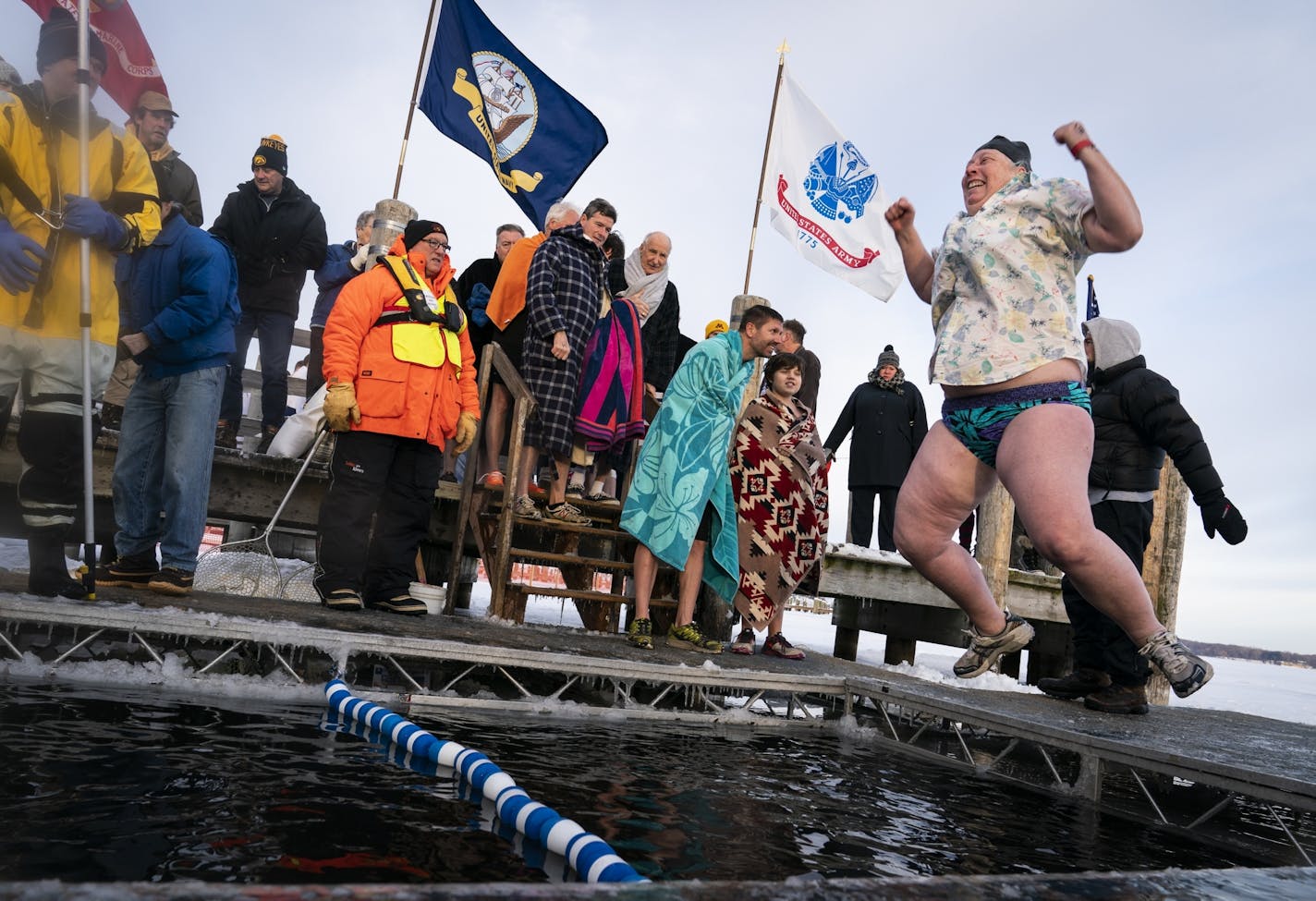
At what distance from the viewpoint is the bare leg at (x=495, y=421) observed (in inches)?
233

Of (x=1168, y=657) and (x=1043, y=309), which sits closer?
(x=1168, y=657)

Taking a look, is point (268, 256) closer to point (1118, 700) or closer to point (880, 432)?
point (880, 432)

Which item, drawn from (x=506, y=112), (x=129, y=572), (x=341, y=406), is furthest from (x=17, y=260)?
(x=506, y=112)

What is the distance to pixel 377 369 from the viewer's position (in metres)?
4.65

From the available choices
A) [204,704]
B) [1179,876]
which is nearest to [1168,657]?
[1179,876]

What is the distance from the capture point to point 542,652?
3.96m

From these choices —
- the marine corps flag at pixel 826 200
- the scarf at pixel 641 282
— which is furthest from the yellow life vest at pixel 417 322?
the marine corps flag at pixel 826 200

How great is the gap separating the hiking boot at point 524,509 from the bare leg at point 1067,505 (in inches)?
121

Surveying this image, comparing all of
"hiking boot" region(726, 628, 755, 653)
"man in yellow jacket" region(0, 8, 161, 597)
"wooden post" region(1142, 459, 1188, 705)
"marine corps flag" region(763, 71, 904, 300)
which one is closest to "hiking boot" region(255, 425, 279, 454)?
"man in yellow jacket" region(0, 8, 161, 597)

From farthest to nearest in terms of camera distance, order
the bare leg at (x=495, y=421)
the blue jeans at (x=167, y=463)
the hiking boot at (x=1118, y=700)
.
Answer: the bare leg at (x=495, y=421), the hiking boot at (x=1118, y=700), the blue jeans at (x=167, y=463)

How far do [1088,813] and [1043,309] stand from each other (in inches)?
68.7

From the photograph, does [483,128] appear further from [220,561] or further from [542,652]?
[542,652]

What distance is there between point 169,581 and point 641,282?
11.3 feet

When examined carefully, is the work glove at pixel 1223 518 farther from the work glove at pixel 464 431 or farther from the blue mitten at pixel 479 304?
the blue mitten at pixel 479 304
